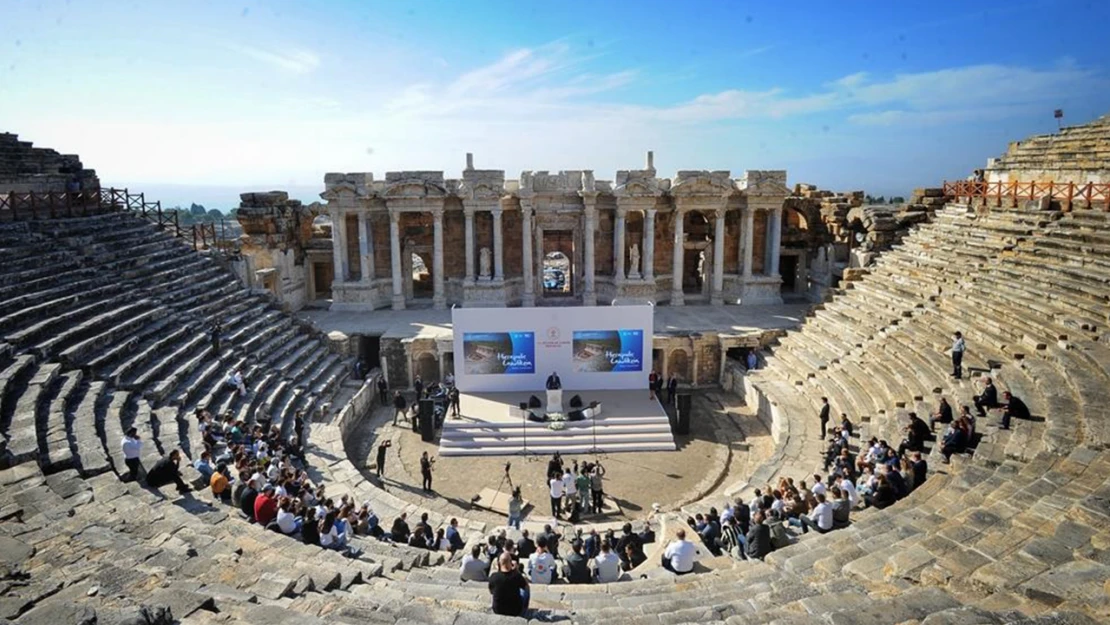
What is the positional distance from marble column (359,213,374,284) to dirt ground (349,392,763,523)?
387 inches

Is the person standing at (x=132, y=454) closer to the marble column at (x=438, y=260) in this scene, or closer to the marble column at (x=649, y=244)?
the marble column at (x=438, y=260)

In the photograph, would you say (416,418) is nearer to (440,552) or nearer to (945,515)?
(440,552)

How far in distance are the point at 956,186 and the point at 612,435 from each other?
53.7 feet

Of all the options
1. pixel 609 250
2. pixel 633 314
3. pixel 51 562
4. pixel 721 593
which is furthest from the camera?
pixel 609 250

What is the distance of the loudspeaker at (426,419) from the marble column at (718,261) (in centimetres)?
1408

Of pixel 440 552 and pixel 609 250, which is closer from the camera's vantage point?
pixel 440 552

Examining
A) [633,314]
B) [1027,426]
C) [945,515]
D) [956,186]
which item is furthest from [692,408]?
[956,186]

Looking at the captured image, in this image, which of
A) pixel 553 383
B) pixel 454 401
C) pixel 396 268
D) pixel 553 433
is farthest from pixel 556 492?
pixel 396 268

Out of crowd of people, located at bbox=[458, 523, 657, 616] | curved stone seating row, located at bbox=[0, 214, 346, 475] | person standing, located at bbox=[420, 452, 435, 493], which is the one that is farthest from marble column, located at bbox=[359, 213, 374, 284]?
crowd of people, located at bbox=[458, 523, 657, 616]

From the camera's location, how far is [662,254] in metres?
29.6

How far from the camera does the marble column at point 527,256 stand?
27.2 m

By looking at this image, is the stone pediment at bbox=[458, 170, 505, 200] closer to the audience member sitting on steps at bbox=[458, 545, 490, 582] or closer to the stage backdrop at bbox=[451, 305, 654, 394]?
the stage backdrop at bbox=[451, 305, 654, 394]

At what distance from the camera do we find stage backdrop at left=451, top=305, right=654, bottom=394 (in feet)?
64.4

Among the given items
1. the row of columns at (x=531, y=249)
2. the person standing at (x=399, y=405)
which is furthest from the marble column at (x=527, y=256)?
the person standing at (x=399, y=405)
